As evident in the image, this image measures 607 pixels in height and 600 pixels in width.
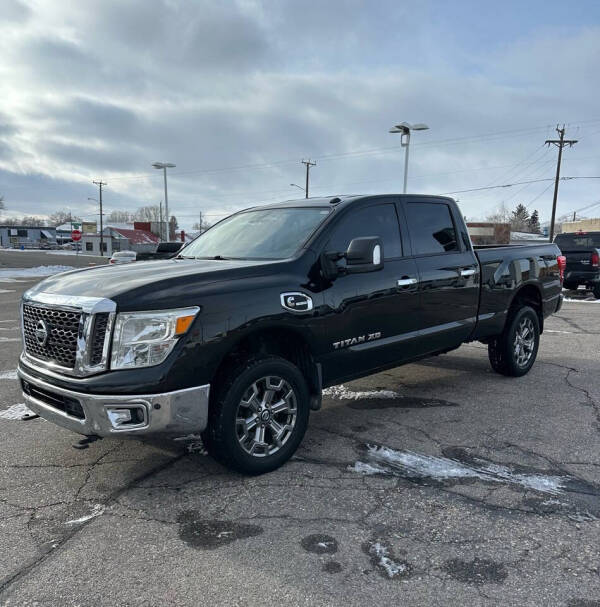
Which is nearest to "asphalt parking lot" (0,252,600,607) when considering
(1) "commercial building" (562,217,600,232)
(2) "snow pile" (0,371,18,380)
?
(2) "snow pile" (0,371,18,380)

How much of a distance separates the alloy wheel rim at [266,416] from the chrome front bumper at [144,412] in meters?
0.32

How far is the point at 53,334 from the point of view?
3.37m

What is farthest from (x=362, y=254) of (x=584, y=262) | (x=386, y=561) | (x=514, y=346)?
(x=584, y=262)

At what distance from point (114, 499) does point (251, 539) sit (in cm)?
100

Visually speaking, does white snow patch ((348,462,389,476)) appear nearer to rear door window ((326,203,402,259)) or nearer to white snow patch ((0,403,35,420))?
rear door window ((326,203,402,259))

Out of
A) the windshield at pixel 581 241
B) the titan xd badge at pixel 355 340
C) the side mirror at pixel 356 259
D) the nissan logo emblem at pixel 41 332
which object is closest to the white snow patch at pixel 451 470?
the titan xd badge at pixel 355 340

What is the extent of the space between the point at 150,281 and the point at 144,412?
0.79 metres

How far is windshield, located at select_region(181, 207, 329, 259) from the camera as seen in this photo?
4.18m

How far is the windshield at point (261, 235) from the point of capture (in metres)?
4.18

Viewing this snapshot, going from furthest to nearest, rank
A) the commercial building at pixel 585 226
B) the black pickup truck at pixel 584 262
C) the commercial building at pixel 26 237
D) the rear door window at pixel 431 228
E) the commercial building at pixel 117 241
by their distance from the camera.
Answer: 1. the commercial building at pixel 26 237
2. the commercial building at pixel 117 241
3. the commercial building at pixel 585 226
4. the black pickup truck at pixel 584 262
5. the rear door window at pixel 431 228

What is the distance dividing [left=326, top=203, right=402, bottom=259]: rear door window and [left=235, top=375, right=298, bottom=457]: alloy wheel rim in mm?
1160

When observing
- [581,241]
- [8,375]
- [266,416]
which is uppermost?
[581,241]

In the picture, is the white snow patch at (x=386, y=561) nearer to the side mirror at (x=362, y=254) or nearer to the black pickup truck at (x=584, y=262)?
the side mirror at (x=362, y=254)

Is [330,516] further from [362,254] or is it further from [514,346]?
[514,346]
